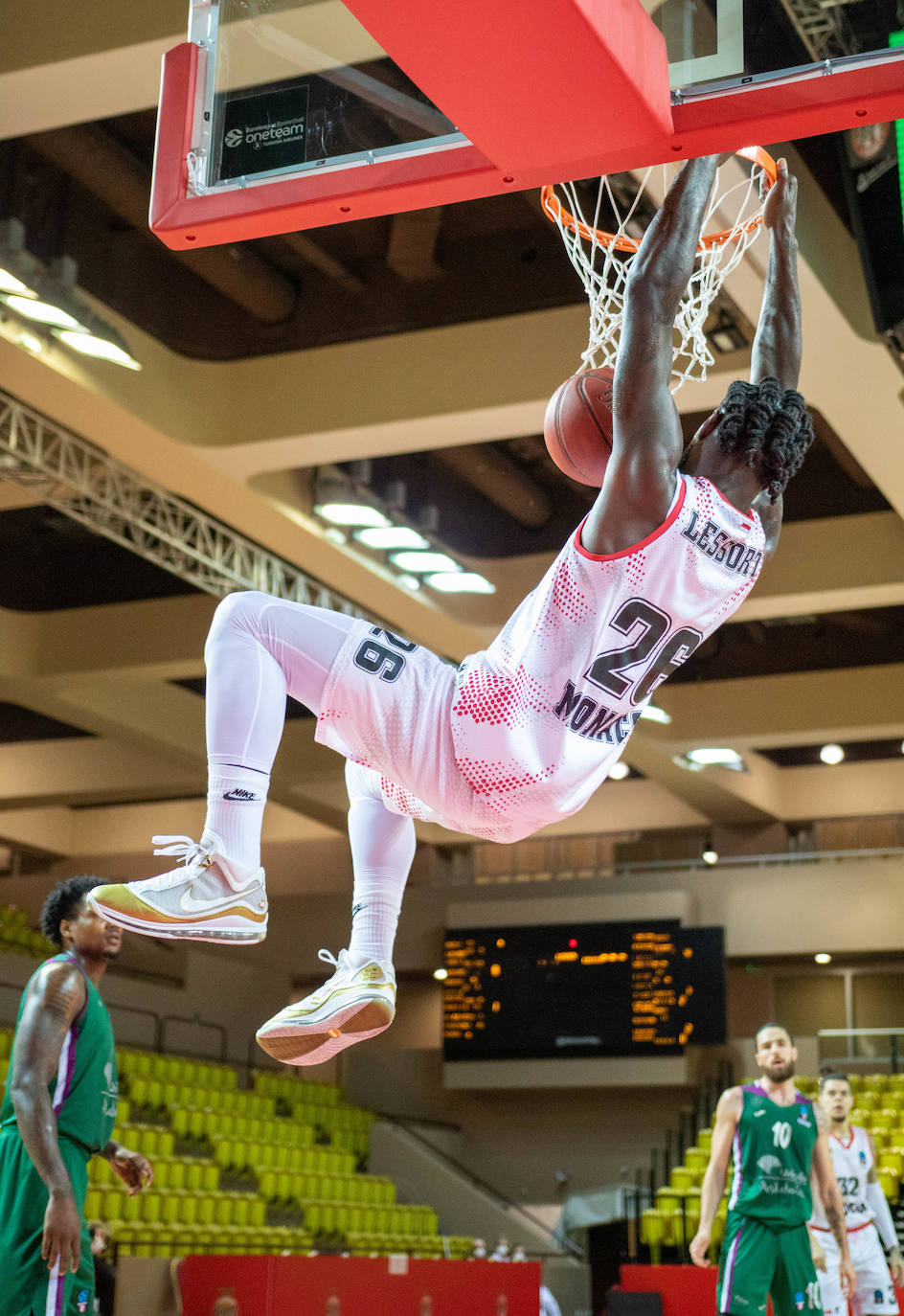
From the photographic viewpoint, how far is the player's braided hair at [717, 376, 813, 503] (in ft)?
10.7

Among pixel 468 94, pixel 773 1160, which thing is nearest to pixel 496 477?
pixel 773 1160

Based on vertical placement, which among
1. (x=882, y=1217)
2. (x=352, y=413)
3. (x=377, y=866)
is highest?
(x=352, y=413)

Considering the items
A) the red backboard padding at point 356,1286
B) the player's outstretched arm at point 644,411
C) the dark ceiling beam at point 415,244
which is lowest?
the red backboard padding at point 356,1286

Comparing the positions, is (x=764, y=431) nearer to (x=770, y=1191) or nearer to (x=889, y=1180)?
(x=770, y=1191)

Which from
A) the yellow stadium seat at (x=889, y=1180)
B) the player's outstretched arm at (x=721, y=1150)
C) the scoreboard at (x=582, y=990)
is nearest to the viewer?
the player's outstretched arm at (x=721, y=1150)

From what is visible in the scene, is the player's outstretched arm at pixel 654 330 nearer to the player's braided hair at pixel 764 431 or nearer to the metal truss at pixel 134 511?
the player's braided hair at pixel 764 431

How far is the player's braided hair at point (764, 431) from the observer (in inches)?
129

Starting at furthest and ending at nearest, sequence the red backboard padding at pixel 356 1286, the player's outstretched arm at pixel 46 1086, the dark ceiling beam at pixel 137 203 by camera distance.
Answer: the dark ceiling beam at pixel 137 203, the red backboard padding at pixel 356 1286, the player's outstretched arm at pixel 46 1086

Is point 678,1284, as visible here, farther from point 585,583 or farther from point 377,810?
point 585,583

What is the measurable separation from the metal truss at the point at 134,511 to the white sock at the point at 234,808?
25.4 feet

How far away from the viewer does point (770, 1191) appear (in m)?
6.59

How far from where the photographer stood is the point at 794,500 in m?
13.7

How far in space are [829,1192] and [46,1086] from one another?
420 centimetres

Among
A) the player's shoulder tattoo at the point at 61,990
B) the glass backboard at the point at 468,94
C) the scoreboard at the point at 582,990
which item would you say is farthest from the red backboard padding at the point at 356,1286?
the scoreboard at the point at 582,990
